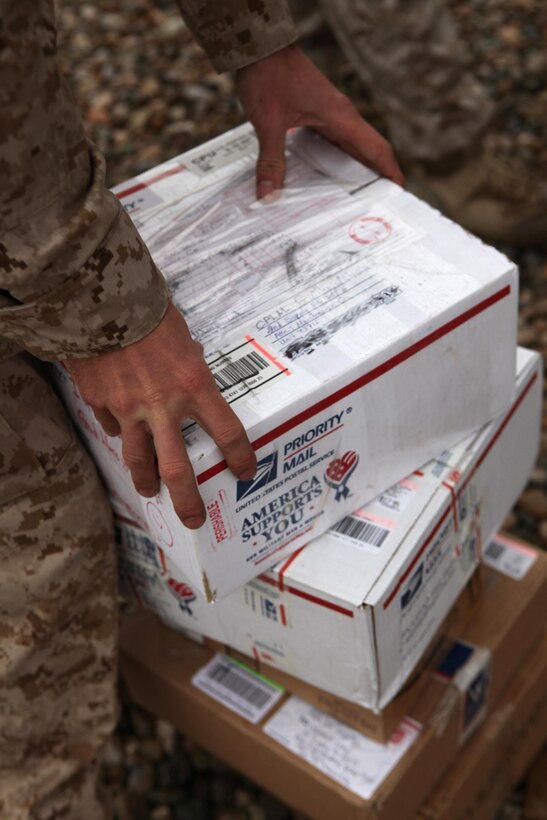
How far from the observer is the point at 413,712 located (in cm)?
128

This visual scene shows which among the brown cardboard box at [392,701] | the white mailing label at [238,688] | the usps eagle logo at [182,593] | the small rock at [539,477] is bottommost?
the small rock at [539,477]

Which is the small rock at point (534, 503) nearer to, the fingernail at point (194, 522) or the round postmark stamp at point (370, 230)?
the round postmark stamp at point (370, 230)

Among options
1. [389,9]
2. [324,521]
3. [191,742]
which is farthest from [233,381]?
[389,9]

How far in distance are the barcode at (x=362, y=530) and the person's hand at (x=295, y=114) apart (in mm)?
392

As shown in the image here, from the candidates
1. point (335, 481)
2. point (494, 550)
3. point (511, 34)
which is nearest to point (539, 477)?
point (494, 550)

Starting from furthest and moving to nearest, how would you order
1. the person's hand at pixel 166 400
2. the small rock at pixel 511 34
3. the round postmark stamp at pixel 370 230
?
the small rock at pixel 511 34 → the round postmark stamp at pixel 370 230 → the person's hand at pixel 166 400

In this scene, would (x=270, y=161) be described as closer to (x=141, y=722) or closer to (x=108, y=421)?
(x=108, y=421)

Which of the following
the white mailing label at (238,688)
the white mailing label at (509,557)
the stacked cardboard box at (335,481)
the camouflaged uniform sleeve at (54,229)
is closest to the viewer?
the camouflaged uniform sleeve at (54,229)

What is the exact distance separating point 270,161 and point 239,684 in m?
0.68

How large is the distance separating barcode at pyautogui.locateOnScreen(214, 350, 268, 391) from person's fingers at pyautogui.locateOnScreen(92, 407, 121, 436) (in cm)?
10

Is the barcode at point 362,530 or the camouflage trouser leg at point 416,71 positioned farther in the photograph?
the camouflage trouser leg at point 416,71

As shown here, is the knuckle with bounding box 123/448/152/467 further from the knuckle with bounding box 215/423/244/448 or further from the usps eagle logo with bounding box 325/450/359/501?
the usps eagle logo with bounding box 325/450/359/501

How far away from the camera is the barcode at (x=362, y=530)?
3.56 ft

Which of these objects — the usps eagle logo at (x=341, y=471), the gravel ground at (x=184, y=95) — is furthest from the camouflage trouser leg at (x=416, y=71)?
the usps eagle logo at (x=341, y=471)
